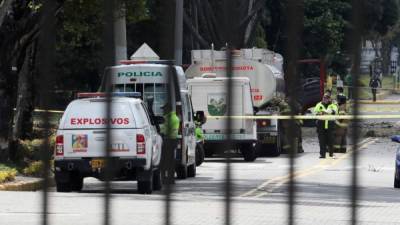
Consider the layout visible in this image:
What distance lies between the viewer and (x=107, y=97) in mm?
3162

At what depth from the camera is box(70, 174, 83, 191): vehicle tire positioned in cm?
1416

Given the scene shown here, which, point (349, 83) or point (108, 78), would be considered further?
point (108, 78)

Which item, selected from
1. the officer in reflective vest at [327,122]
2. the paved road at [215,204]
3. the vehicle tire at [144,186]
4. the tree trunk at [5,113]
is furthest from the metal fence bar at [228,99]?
the tree trunk at [5,113]

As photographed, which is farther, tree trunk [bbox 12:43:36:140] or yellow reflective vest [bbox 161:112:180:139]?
tree trunk [bbox 12:43:36:140]

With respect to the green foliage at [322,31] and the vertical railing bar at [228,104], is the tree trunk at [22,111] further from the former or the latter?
the vertical railing bar at [228,104]

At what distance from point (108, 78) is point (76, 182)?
11.8 m

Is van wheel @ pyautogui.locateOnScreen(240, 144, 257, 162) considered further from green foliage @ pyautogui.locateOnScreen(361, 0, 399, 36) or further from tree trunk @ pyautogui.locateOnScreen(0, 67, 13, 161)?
tree trunk @ pyautogui.locateOnScreen(0, 67, 13, 161)

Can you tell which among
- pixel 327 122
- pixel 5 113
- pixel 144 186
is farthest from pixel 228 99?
pixel 5 113

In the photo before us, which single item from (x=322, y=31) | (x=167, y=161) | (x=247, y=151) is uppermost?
(x=322, y=31)

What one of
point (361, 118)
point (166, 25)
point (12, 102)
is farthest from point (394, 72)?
point (12, 102)

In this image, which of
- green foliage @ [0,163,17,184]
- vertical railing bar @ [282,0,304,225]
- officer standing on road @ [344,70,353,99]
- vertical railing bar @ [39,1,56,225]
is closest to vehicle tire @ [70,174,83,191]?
green foliage @ [0,163,17,184]

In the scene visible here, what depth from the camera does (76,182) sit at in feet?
48.1

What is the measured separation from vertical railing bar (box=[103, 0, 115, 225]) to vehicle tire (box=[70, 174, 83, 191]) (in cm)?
1092

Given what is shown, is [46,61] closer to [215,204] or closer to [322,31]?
[322,31]
